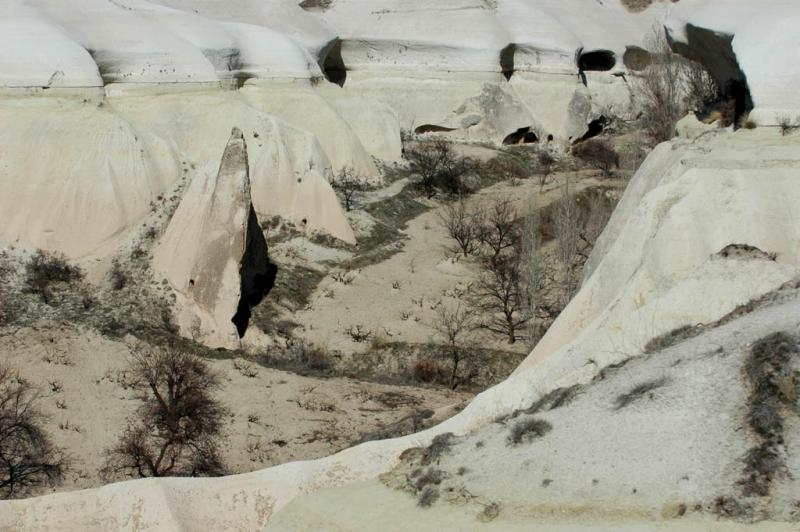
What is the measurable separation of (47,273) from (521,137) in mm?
25685

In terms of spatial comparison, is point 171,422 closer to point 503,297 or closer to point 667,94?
point 503,297

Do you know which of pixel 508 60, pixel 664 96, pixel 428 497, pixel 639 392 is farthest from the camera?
pixel 508 60

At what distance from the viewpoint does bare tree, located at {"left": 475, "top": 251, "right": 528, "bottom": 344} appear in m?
25.5

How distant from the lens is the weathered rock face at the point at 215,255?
24516 millimetres

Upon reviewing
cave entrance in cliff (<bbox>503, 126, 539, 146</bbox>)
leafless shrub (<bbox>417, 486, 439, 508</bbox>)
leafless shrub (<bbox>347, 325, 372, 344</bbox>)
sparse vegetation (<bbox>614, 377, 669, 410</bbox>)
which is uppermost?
cave entrance in cliff (<bbox>503, 126, 539, 146</bbox>)

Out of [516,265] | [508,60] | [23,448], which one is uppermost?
[508,60]

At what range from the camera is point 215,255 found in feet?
81.7

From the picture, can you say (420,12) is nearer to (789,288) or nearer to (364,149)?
(364,149)

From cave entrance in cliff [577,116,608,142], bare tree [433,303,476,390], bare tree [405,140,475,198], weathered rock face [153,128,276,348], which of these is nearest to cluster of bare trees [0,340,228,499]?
weathered rock face [153,128,276,348]

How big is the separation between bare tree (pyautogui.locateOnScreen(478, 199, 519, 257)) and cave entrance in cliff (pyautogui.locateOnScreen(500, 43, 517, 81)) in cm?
1601

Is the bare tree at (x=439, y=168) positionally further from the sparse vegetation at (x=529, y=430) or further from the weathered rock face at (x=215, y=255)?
the sparse vegetation at (x=529, y=430)

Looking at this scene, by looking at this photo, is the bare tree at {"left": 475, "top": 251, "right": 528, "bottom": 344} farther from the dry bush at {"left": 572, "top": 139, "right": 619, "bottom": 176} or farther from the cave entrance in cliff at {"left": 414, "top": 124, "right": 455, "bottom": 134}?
the cave entrance in cliff at {"left": 414, "top": 124, "right": 455, "bottom": 134}

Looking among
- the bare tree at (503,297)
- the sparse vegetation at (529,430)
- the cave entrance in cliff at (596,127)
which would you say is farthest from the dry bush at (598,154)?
the sparse vegetation at (529,430)

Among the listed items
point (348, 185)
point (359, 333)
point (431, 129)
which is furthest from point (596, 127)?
point (359, 333)
